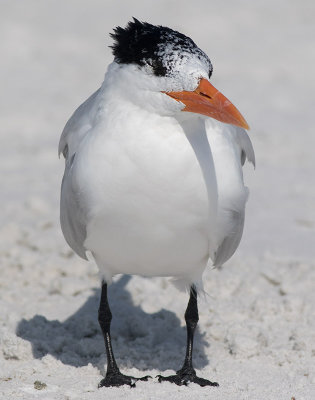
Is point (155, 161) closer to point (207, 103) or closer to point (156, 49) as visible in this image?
point (207, 103)

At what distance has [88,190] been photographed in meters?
3.64

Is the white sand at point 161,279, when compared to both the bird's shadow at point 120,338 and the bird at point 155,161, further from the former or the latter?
the bird at point 155,161

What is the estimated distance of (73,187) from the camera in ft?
12.3

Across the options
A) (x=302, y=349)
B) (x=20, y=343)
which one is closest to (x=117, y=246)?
(x=20, y=343)

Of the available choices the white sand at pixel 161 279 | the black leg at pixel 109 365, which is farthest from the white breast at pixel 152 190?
the white sand at pixel 161 279

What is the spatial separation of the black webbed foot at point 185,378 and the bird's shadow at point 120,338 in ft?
0.69

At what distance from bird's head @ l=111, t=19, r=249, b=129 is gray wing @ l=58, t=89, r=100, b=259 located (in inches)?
14.2

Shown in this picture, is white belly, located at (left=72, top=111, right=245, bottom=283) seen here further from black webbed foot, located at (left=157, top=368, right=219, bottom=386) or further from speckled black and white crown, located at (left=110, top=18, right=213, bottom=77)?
black webbed foot, located at (left=157, top=368, right=219, bottom=386)

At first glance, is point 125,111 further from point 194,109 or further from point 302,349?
point 302,349

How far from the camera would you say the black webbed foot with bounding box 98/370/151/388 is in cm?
397

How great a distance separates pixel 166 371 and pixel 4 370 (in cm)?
81

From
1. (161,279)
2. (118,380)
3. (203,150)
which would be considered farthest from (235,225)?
(161,279)

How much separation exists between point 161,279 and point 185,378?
1.35 meters

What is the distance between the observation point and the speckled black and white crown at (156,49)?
342cm
